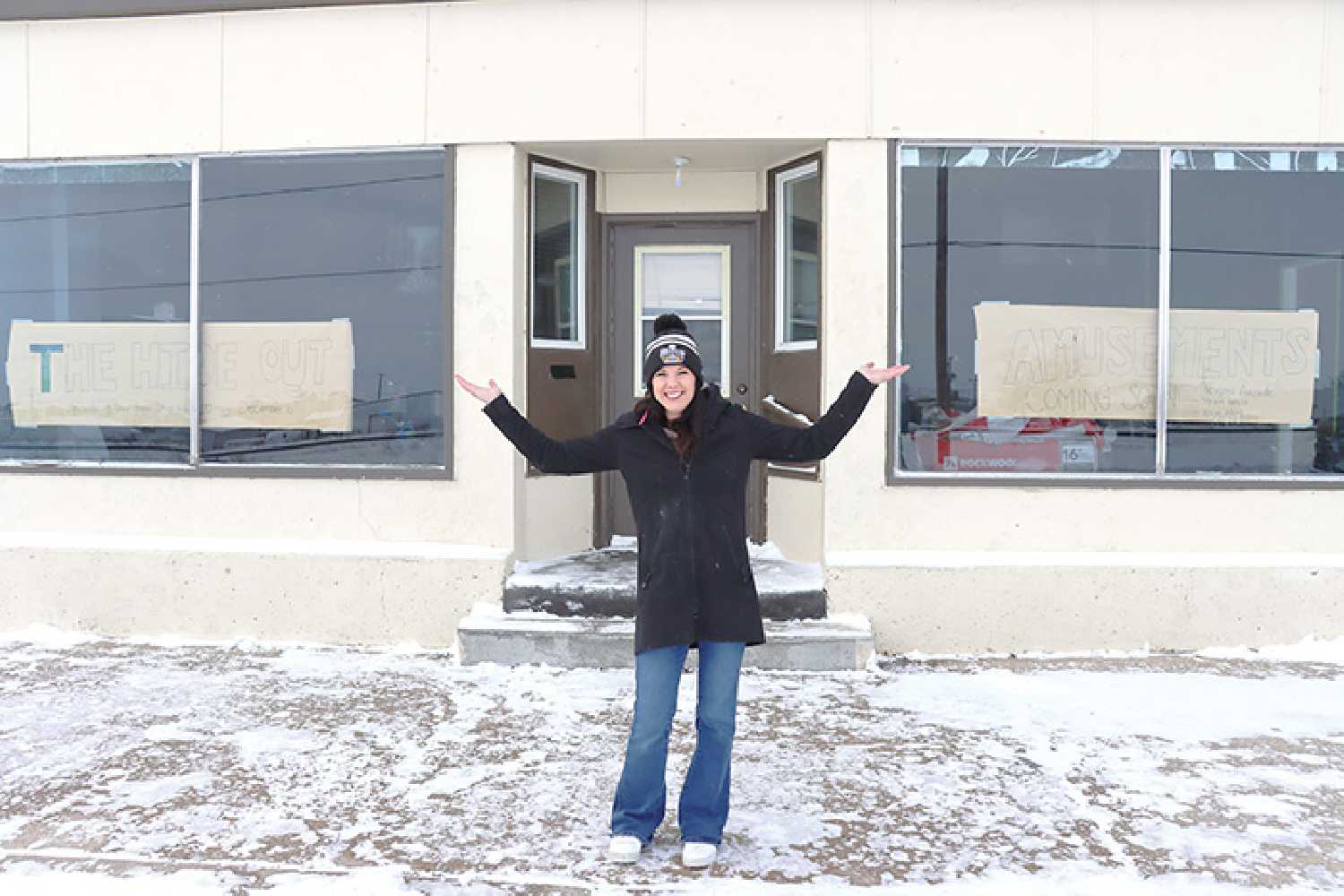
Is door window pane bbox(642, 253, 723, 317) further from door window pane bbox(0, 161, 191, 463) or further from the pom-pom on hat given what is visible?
the pom-pom on hat

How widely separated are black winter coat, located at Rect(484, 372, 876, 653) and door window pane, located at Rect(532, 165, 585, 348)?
→ 4.00m

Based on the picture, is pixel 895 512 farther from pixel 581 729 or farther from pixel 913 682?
pixel 581 729

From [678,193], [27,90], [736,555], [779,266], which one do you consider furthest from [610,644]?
[27,90]

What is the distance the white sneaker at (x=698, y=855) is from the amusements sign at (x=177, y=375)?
4830 millimetres

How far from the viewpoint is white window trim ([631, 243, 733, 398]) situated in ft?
28.9

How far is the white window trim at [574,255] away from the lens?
813 centimetres

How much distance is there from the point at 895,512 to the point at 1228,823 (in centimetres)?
331

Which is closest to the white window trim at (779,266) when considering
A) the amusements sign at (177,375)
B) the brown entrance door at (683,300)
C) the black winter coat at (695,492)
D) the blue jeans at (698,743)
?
the brown entrance door at (683,300)

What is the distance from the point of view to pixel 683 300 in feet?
29.3

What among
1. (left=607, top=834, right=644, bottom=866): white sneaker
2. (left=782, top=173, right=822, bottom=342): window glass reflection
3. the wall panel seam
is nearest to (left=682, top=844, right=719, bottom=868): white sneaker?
(left=607, top=834, right=644, bottom=866): white sneaker

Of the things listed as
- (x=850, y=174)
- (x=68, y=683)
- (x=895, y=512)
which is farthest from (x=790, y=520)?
(x=68, y=683)

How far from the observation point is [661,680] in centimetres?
421

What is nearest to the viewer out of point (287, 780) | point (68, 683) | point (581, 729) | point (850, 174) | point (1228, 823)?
point (1228, 823)

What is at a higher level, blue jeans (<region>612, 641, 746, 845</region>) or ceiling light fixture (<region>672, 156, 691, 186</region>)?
ceiling light fixture (<region>672, 156, 691, 186</region>)
